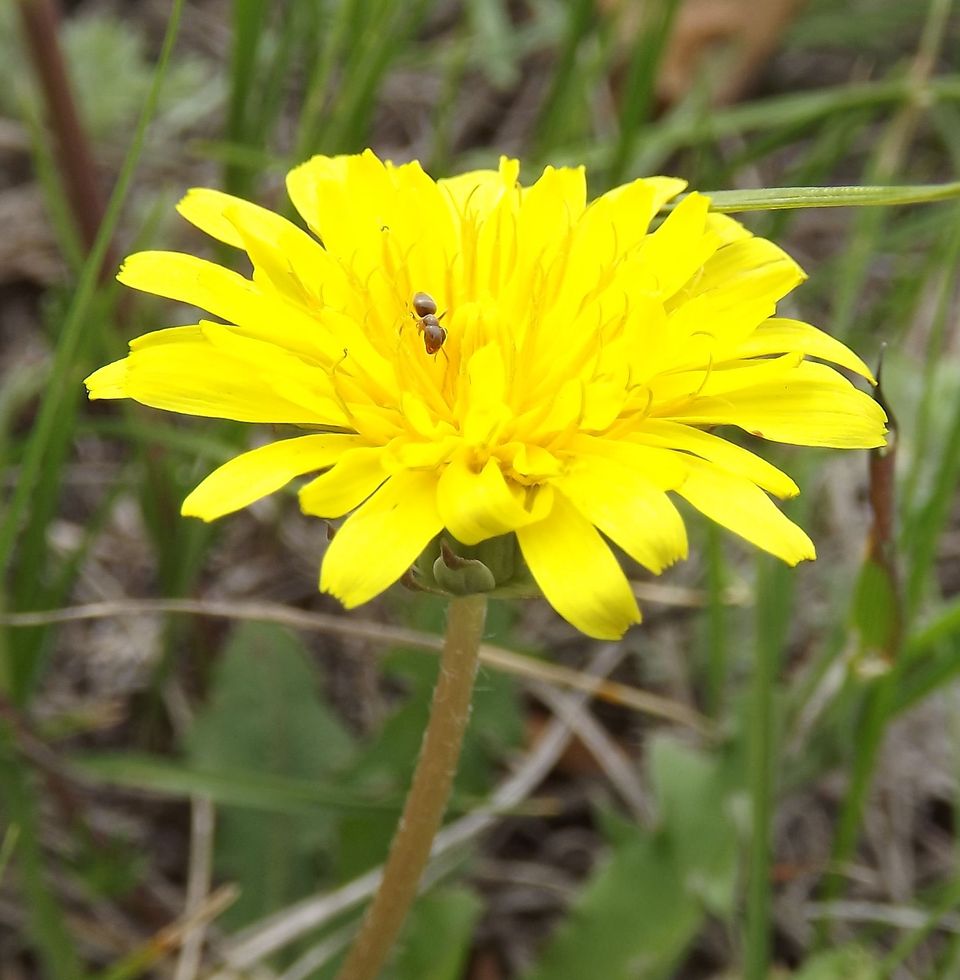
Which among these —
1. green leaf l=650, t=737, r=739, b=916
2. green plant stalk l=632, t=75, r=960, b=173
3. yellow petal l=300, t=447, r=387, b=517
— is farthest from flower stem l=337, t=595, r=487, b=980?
green plant stalk l=632, t=75, r=960, b=173

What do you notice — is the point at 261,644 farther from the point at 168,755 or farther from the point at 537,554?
the point at 537,554

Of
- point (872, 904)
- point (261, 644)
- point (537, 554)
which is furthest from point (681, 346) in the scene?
point (872, 904)

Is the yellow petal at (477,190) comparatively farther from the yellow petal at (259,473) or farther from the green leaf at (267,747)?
the green leaf at (267,747)

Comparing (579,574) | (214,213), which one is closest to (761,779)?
(579,574)

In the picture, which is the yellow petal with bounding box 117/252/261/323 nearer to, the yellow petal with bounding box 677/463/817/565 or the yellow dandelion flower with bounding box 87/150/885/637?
the yellow dandelion flower with bounding box 87/150/885/637

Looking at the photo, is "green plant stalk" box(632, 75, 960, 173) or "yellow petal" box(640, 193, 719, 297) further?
"green plant stalk" box(632, 75, 960, 173)

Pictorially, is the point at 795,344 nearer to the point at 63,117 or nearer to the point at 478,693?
the point at 478,693

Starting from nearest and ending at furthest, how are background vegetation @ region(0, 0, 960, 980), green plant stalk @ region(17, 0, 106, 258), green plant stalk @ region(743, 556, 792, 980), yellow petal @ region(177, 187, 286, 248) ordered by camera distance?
yellow petal @ region(177, 187, 286, 248) → green plant stalk @ region(743, 556, 792, 980) → background vegetation @ region(0, 0, 960, 980) → green plant stalk @ region(17, 0, 106, 258)
